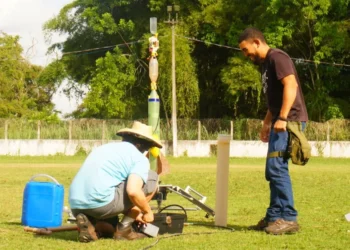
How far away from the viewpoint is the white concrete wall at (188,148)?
43.5 m

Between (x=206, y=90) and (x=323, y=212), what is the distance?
131 ft

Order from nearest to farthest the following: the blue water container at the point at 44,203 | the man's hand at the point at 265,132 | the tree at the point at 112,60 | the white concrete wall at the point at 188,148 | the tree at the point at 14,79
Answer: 1. the blue water container at the point at 44,203
2. the man's hand at the point at 265,132
3. the white concrete wall at the point at 188,148
4. the tree at the point at 112,60
5. the tree at the point at 14,79

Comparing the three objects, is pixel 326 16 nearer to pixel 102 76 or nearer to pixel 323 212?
pixel 102 76

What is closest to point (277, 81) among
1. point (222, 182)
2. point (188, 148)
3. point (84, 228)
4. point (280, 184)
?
point (280, 184)

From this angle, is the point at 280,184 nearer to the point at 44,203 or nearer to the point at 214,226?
the point at 214,226

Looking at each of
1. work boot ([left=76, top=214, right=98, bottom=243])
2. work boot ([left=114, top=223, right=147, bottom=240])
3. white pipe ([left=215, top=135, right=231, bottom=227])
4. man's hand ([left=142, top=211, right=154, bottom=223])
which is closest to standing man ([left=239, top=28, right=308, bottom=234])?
white pipe ([left=215, top=135, right=231, bottom=227])

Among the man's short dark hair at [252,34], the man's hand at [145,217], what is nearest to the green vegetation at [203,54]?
the man's short dark hair at [252,34]

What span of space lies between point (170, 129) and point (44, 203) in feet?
120

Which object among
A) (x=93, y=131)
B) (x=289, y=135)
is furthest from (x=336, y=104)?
(x=289, y=135)

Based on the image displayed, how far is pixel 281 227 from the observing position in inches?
337

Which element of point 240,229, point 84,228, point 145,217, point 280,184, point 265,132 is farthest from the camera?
point 265,132

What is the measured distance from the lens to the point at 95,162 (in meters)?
8.06

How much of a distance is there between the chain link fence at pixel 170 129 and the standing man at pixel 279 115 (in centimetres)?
3511

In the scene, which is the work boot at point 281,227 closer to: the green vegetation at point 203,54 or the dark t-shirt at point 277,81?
the dark t-shirt at point 277,81
